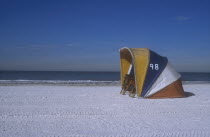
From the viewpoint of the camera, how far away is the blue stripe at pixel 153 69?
1368 cm

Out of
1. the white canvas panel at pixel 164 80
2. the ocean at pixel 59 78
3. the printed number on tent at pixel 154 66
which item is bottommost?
the ocean at pixel 59 78

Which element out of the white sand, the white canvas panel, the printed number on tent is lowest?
the white sand

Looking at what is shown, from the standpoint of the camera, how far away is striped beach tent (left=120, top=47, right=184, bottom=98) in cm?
1363

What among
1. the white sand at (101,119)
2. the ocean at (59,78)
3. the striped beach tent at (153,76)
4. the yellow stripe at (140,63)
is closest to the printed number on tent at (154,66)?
the striped beach tent at (153,76)

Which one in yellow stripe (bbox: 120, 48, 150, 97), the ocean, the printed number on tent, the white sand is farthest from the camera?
the ocean

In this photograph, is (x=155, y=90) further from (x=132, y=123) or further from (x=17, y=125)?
(x=17, y=125)

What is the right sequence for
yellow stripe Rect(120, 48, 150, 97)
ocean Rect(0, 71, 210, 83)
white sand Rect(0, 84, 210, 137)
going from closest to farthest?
white sand Rect(0, 84, 210, 137), yellow stripe Rect(120, 48, 150, 97), ocean Rect(0, 71, 210, 83)

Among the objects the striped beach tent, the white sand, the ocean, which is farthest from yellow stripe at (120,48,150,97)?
the ocean

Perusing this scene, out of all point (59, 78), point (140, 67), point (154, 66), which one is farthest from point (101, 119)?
point (59, 78)

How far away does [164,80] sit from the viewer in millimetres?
13922

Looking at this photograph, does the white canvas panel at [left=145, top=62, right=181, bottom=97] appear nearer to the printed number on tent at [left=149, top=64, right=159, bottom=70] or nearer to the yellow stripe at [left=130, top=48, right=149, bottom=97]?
the printed number on tent at [left=149, top=64, right=159, bottom=70]

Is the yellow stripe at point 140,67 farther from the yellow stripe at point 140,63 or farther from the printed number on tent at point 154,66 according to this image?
the printed number on tent at point 154,66

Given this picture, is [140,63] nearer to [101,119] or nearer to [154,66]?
[154,66]

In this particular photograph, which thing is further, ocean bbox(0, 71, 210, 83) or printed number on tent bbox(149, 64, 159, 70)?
ocean bbox(0, 71, 210, 83)
